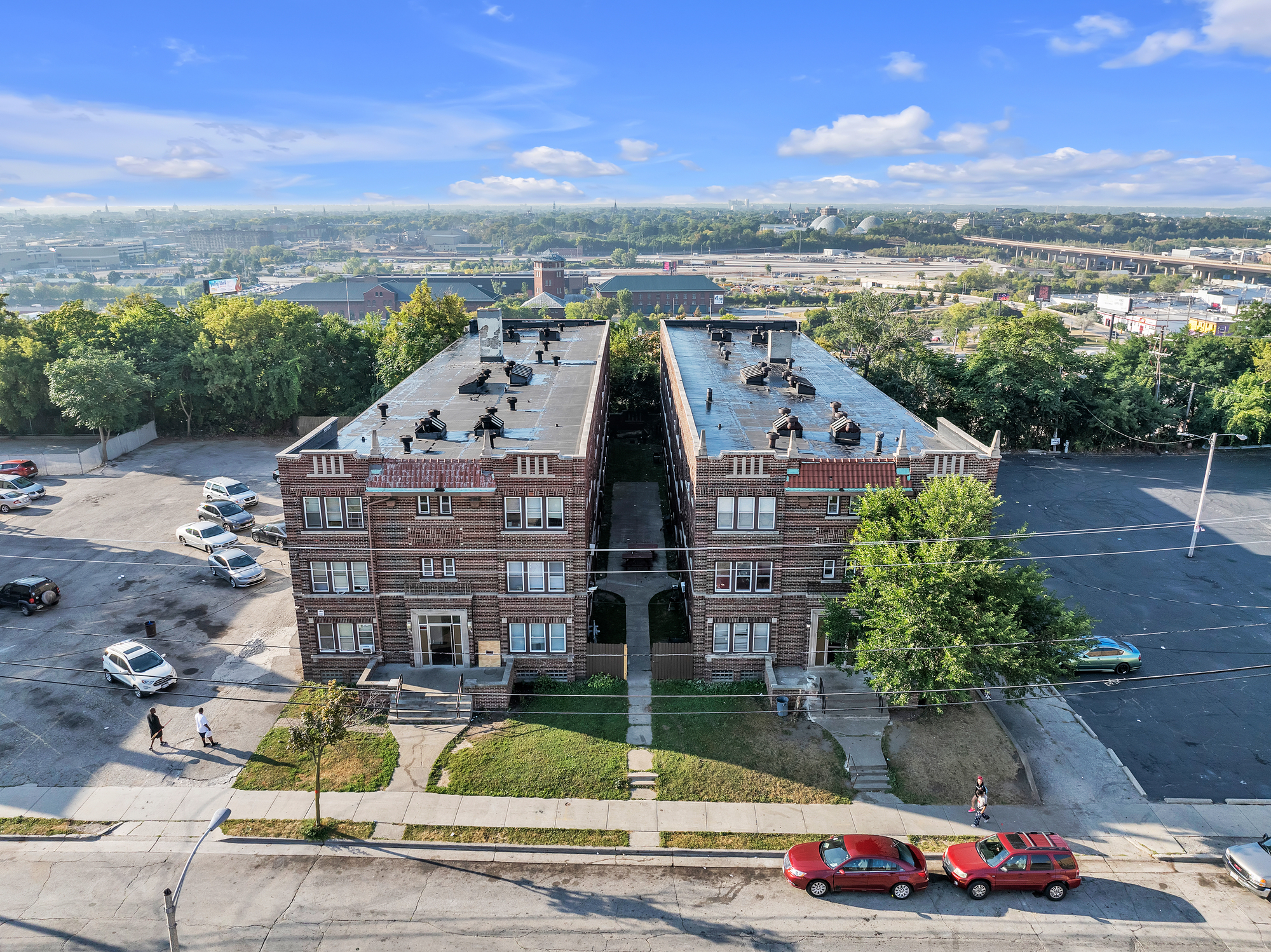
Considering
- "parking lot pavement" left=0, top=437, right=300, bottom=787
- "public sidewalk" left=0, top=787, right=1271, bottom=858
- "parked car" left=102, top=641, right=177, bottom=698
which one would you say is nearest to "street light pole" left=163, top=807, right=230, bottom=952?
"public sidewalk" left=0, top=787, right=1271, bottom=858

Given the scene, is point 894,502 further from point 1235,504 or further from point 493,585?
point 1235,504

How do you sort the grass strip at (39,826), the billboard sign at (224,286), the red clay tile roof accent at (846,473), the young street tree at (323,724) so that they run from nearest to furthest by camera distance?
the young street tree at (323,724), the grass strip at (39,826), the red clay tile roof accent at (846,473), the billboard sign at (224,286)

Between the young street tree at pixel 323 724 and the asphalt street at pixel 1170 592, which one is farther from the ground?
the young street tree at pixel 323 724

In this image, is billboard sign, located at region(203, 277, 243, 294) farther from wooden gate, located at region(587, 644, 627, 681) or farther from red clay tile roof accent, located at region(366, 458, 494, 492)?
wooden gate, located at region(587, 644, 627, 681)

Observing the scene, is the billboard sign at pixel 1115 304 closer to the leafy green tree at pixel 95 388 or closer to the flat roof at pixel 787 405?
the flat roof at pixel 787 405

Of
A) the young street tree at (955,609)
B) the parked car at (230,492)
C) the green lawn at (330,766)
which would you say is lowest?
the green lawn at (330,766)

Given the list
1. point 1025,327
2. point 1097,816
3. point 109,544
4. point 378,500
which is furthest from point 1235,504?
point 109,544

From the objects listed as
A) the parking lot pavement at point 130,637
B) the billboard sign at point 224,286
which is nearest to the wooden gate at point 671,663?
the parking lot pavement at point 130,637
